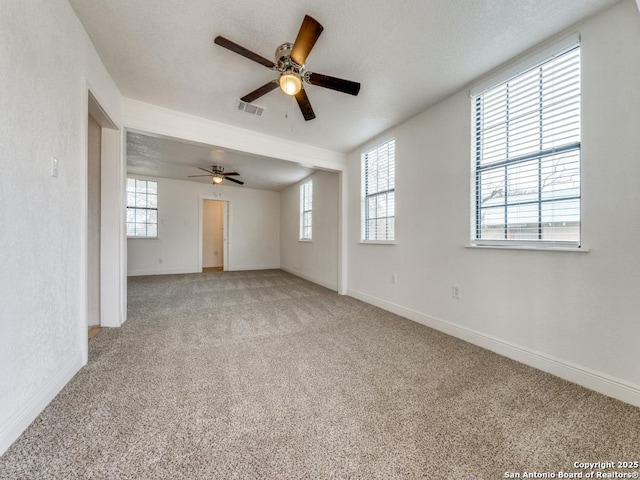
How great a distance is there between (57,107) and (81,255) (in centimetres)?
101

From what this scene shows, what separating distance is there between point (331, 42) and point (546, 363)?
9.86 ft

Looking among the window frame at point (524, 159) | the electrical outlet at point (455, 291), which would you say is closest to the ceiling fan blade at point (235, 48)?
the window frame at point (524, 159)

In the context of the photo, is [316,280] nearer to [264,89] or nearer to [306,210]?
[306,210]

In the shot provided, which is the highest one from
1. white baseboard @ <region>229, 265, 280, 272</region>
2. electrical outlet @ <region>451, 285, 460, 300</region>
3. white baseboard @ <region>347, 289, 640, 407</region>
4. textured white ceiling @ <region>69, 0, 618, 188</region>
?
textured white ceiling @ <region>69, 0, 618, 188</region>

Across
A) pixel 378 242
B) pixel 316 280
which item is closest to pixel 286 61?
pixel 378 242

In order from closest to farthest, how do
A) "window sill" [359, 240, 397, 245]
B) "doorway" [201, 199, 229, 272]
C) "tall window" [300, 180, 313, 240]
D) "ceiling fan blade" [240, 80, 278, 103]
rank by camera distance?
"ceiling fan blade" [240, 80, 278, 103]
"window sill" [359, 240, 397, 245]
"tall window" [300, 180, 313, 240]
"doorway" [201, 199, 229, 272]

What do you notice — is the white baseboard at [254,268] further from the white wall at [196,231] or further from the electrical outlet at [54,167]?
the electrical outlet at [54,167]

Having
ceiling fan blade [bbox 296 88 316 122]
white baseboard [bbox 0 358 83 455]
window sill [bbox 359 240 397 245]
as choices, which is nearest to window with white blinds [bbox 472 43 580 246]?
window sill [bbox 359 240 397 245]

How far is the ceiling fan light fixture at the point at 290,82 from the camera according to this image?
1.88 meters

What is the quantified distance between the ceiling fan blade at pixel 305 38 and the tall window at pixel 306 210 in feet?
13.6

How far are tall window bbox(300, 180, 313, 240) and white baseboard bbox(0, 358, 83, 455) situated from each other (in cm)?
461

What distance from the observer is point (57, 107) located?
1559mm

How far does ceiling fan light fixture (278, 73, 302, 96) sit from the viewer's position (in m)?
1.88

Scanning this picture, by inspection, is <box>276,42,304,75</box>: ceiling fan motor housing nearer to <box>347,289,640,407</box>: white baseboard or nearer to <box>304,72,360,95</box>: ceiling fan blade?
<box>304,72,360,95</box>: ceiling fan blade
